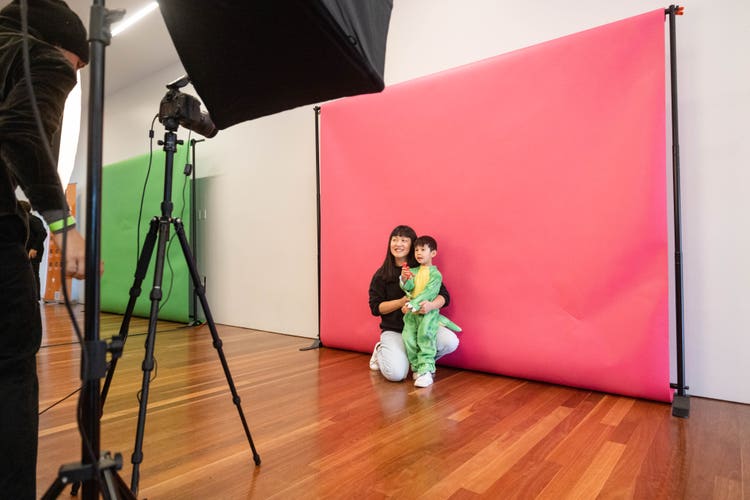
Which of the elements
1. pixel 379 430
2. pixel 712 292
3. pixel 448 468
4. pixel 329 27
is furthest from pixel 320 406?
pixel 712 292

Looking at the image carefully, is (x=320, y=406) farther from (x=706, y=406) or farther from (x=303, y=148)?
(x=303, y=148)

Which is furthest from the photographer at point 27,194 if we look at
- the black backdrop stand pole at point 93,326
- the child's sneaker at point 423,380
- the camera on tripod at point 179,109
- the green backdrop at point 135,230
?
the green backdrop at point 135,230

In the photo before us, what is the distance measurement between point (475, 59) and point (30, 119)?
8.21 feet

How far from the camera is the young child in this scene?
2389mm

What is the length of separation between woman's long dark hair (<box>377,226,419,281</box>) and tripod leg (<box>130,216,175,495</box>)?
153 centimetres

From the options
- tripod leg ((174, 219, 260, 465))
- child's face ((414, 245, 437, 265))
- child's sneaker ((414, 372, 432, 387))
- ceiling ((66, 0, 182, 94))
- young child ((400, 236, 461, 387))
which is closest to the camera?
tripod leg ((174, 219, 260, 465))

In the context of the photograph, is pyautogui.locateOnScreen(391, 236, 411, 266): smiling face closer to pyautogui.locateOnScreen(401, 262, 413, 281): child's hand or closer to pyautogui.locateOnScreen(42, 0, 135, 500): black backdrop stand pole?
pyautogui.locateOnScreen(401, 262, 413, 281): child's hand

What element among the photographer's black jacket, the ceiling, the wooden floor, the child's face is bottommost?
the wooden floor

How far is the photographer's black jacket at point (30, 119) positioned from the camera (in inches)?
30.4

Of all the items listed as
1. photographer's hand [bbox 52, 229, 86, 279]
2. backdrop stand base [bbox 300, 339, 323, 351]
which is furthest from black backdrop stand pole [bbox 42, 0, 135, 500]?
backdrop stand base [bbox 300, 339, 323, 351]

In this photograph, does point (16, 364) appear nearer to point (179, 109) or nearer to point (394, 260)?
point (179, 109)

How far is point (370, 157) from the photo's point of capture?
294 centimetres

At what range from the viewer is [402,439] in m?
1.60

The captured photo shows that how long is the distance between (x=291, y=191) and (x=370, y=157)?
105 cm
